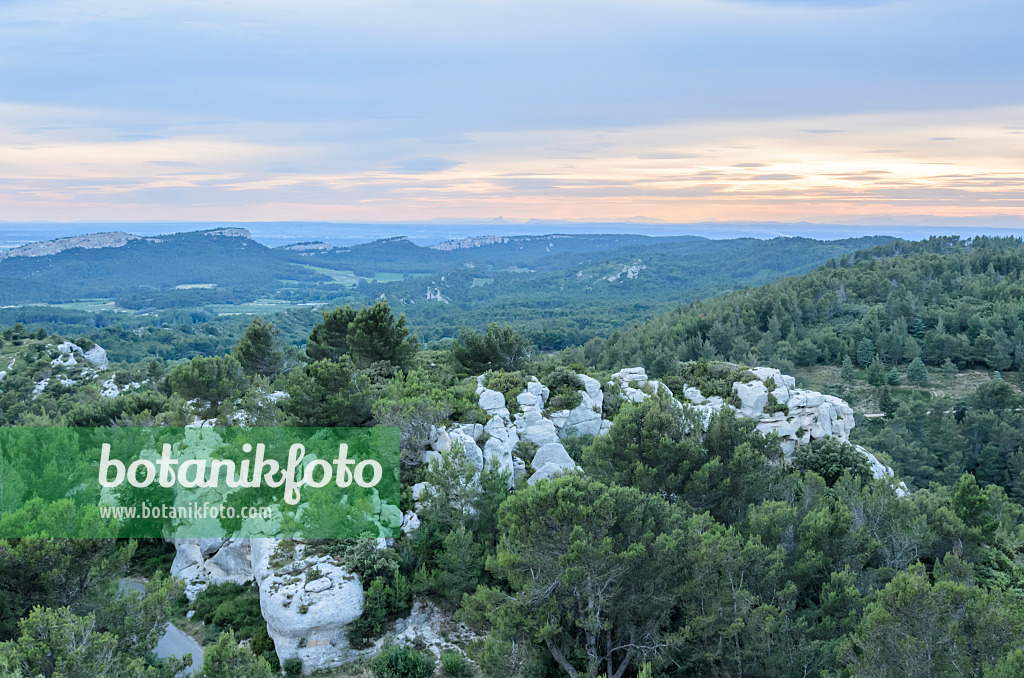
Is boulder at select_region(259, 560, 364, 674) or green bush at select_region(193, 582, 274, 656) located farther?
green bush at select_region(193, 582, 274, 656)

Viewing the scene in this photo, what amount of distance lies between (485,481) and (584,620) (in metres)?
6.03

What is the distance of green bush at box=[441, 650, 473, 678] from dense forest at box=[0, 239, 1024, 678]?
0.07m

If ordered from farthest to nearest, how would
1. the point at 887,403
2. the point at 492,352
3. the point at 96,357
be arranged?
1. the point at 96,357
2. the point at 887,403
3. the point at 492,352

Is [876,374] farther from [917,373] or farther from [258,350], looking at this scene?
[258,350]

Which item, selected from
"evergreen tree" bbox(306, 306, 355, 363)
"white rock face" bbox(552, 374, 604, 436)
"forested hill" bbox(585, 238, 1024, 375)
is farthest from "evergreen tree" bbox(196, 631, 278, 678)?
"forested hill" bbox(585, 238, 1024, 375)

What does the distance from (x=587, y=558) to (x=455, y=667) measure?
509cm

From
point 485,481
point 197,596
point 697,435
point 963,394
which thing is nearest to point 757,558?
point 697,435

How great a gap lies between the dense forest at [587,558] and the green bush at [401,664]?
5 cm

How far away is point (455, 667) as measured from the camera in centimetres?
1555

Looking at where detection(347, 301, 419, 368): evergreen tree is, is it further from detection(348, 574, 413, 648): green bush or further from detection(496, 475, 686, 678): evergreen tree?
detection(496, 475, 686, 678): evergreen tree

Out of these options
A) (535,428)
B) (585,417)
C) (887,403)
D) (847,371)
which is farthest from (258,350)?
(847,371)

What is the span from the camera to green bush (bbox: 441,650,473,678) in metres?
15.6

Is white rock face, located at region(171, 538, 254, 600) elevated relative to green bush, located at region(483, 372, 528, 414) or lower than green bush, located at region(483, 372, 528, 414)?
lower

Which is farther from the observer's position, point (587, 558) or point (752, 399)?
point (752, 399)
